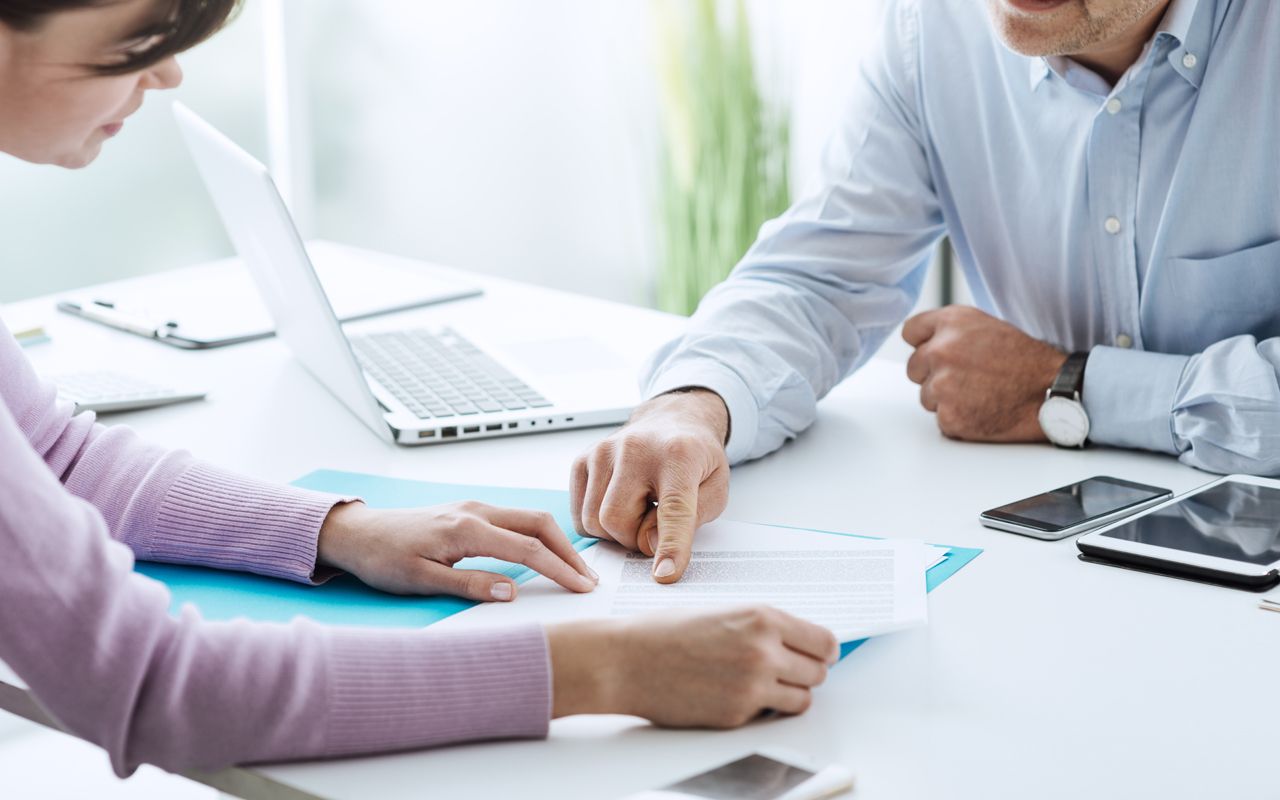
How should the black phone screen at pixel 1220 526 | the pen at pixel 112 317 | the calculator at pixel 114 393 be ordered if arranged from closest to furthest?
the black phone screen at pixel 1220 526 < the calculator at pixel 114 393 < the pen at pixel 112 317

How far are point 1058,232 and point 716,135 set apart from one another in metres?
1.82

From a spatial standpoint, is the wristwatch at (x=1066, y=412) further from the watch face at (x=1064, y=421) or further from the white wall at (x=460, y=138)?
the white wall at (x=460, y=138)

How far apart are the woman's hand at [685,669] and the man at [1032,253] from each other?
27 centimetres

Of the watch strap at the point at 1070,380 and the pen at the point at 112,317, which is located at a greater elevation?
the watch strap at the point at 1070,380

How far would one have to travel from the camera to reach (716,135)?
3.21 metres

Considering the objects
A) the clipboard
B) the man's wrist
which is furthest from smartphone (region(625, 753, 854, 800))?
the clipboard

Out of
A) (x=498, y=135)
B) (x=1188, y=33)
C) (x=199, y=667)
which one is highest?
(x=1188, y=33)

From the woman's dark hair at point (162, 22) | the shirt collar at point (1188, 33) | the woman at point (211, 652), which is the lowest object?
the woman at point (211, 652)

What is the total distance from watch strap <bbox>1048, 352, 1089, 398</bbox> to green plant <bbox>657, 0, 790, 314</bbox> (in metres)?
1.89

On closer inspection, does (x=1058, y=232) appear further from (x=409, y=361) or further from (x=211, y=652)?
(x=211, y=652)

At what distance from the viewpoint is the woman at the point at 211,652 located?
0.73m

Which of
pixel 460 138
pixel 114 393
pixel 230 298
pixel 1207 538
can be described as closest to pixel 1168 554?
pixel 1207 538

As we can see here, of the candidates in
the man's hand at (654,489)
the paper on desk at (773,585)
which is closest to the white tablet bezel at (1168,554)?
the paper on desk at (773,585)

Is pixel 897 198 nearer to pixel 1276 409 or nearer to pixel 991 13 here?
pixel 991 13
